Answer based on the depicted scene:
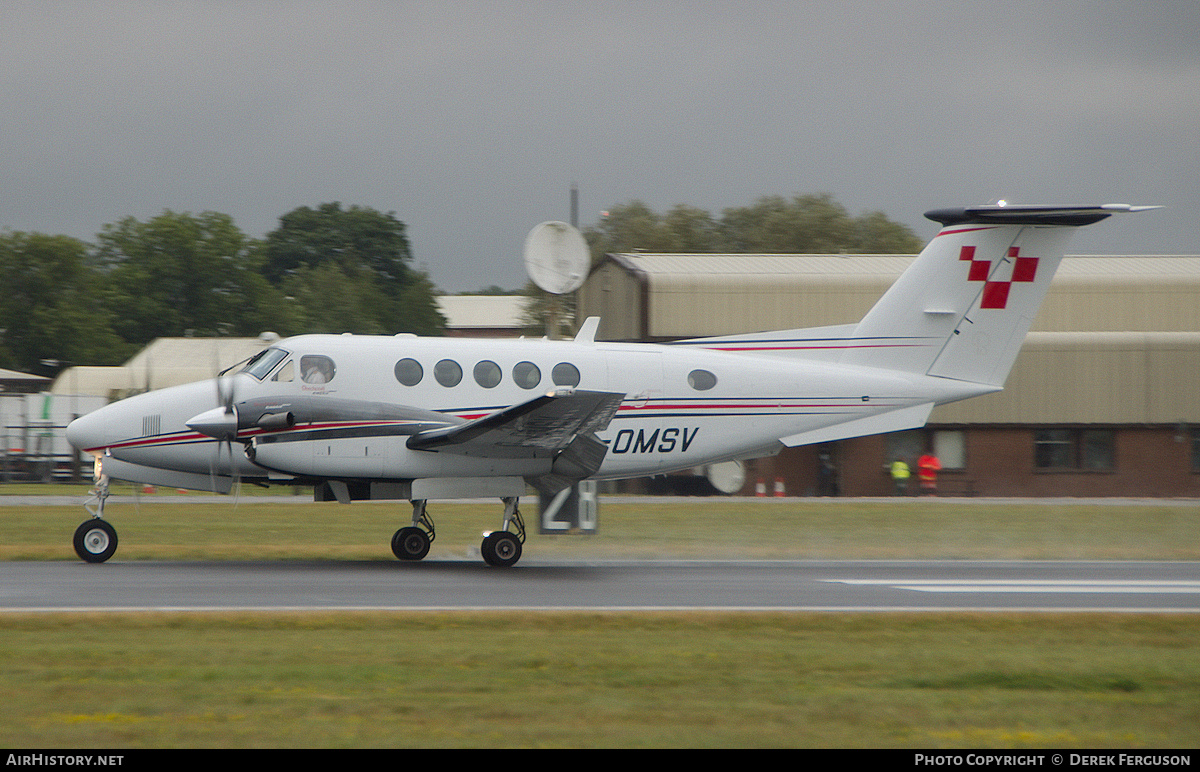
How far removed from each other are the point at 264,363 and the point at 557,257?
1232 cm

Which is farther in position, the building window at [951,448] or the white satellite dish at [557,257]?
the building window at [951,448]

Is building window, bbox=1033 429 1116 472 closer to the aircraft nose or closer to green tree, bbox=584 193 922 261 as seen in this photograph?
green tree, bbox=584 193 922 261

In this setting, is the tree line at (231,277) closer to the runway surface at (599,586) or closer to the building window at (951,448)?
the building window at (951,448)

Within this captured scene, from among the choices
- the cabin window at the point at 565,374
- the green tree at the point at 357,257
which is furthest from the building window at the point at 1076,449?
the green tree at the point at 357,257

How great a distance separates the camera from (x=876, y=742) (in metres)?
6.59

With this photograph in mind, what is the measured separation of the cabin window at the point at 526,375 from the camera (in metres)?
15.7

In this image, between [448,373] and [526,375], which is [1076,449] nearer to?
[526,375]

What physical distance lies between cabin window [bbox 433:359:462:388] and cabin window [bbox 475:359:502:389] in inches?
10.3

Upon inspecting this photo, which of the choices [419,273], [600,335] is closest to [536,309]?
[600,335]

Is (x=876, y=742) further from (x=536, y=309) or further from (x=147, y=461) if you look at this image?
(x=536, y=309)

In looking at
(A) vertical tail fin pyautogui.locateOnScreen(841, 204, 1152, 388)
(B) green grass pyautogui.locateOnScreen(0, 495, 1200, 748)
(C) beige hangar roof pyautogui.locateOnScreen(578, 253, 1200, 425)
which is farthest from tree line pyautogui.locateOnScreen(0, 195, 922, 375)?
(B) green grass pyautogui.locateOnScreen(0, 495, 1200, 748)

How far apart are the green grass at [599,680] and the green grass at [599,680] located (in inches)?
1.0

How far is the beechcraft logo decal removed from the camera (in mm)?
17094

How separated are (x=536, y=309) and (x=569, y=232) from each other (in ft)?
129
